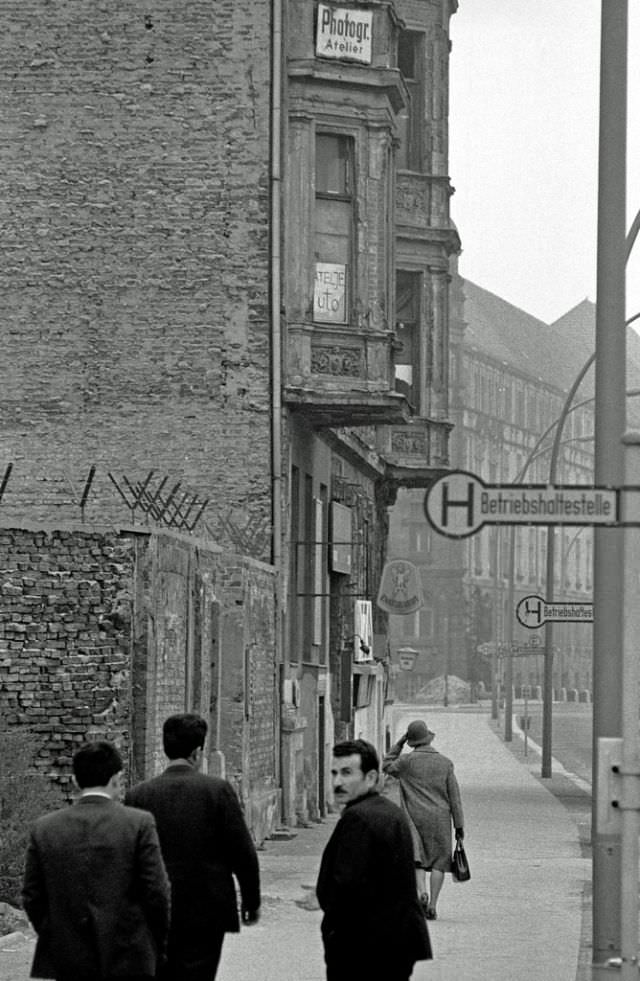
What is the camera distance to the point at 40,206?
30.2 meters

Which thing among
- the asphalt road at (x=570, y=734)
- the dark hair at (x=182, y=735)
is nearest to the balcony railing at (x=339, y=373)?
the asphalt road at (x=570, y=734)

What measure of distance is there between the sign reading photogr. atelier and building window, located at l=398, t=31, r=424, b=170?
29754mm

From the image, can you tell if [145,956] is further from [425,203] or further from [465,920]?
[425,203]

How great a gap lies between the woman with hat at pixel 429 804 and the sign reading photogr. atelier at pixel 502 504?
799 cm

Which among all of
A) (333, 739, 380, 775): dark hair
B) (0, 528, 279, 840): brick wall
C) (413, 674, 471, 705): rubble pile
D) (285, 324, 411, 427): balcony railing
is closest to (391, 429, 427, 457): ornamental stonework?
(285, 324, 411, 427): balcony railing

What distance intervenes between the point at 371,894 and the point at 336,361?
71.7 ft

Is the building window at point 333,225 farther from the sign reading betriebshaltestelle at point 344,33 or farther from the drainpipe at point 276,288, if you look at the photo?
the drainpipe at point 276,288

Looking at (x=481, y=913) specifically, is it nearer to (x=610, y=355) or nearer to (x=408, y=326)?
(x=610, y=355)

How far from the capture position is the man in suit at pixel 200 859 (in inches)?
382

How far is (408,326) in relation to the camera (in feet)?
130

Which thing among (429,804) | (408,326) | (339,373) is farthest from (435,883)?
(408,326)

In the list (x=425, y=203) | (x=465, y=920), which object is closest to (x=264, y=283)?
(x=425, y=203)

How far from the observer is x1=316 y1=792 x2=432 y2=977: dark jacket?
959 centimetres

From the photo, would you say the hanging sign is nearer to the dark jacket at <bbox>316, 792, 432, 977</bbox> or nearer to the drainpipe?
the drainpipe
